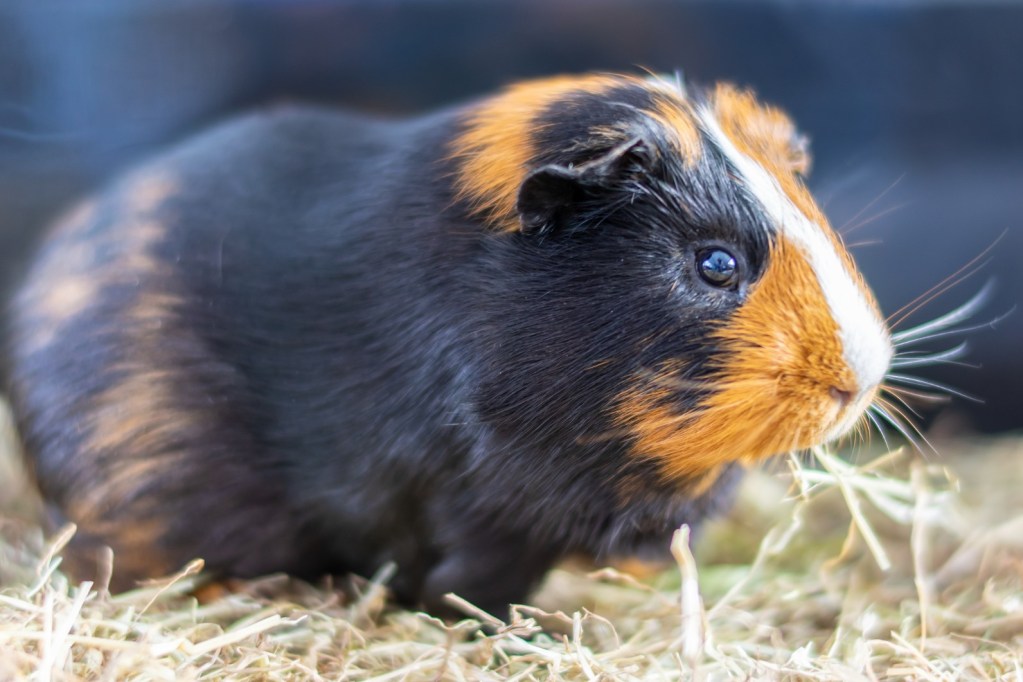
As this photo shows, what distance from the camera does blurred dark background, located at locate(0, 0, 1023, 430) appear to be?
293 centimetres

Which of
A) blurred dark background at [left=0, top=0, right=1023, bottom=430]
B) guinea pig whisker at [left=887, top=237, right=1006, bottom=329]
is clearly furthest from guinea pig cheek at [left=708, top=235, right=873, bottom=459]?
blurred dark background at [left=0, top=0, right=1023, bottom=430]

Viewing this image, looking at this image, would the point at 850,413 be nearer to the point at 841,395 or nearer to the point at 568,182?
the point at 841,395

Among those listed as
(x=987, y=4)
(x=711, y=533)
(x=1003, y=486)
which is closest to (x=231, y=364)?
(x=711, y=533)

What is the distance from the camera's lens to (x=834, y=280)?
1.49m

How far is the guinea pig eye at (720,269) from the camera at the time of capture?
58.4 inches

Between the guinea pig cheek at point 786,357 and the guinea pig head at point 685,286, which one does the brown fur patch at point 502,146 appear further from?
the guinea pig cheek at point 786,357

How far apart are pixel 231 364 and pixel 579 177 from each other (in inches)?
31.7

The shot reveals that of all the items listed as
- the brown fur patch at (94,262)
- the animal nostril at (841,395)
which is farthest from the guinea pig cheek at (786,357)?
the brown fur patch at (94,262)

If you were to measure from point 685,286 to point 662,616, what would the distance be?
0.85 meters

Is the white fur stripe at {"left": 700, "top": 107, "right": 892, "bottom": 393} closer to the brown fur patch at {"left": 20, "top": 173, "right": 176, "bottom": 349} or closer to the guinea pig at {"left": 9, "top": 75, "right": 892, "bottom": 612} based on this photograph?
the guinea pig at {"left": 9, "top": 75, "right": 892, "bottom": 612}

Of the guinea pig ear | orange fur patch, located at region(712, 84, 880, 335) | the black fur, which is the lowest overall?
the black fur

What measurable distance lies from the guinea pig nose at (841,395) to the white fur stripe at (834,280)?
0.07 feet

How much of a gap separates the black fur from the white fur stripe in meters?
0.05

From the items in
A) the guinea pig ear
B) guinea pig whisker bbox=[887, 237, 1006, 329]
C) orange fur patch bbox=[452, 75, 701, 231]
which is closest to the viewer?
the guinea pig ear
